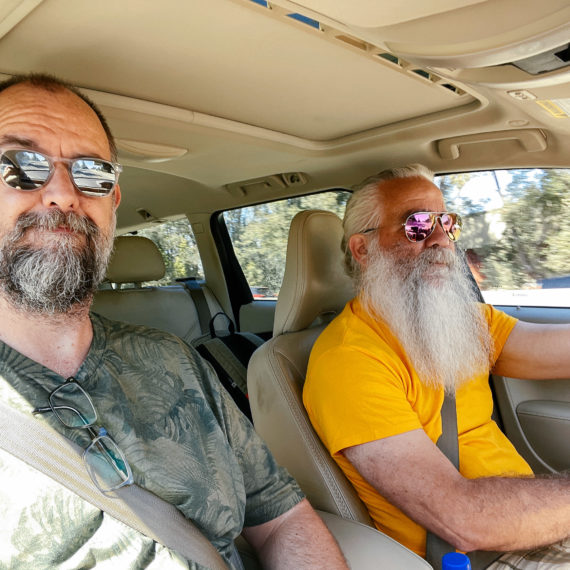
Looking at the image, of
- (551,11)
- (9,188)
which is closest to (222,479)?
(9,188)

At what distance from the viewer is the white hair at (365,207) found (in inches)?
95.0

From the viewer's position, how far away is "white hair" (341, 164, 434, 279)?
2412mm

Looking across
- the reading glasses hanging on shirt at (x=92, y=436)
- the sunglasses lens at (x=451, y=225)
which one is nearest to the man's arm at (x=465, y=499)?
the reading glasses hanging on shirt at (x=92, y=436)

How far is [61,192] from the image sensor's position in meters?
1.41

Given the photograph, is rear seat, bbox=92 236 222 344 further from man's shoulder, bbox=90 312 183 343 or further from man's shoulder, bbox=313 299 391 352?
man's shoulder, bbox=90 312 183 343

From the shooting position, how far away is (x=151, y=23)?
1586 mm

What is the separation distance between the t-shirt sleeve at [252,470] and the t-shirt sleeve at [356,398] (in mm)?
293

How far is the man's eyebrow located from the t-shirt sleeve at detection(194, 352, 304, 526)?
2.41 ft

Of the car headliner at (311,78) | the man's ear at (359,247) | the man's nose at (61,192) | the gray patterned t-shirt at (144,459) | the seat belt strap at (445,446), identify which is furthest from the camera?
the man's ear at (359,247)

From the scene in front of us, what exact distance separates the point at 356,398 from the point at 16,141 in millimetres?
1203

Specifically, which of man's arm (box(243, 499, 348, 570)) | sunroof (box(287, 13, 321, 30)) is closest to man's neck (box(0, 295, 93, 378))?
man's arm (box(243, 499, 348, 570))

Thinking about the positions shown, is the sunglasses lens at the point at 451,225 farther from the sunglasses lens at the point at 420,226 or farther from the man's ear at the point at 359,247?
the man's ear at the point at 359,247

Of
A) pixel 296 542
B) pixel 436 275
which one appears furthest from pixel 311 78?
pixel 296 542

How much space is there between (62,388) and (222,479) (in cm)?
45
